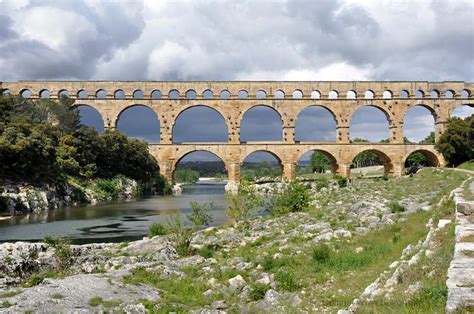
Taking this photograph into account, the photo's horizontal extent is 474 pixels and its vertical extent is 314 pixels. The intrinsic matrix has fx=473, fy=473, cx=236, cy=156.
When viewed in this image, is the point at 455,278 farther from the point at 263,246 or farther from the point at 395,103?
the point at 395,103

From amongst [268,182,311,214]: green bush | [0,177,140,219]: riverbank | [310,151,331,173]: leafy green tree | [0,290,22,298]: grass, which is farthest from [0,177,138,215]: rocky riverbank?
[310,151,331,173]: leafy green tree

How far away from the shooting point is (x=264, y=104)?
189ft

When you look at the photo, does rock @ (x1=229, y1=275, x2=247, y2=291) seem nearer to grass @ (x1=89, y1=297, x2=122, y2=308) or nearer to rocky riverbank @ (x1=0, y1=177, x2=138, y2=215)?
grass @ (x1=89, y1=297, x2=122, y2=308)

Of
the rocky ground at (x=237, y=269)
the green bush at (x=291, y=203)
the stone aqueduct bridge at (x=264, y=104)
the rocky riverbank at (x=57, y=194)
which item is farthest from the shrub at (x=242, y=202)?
the stone aqueduct bridge at (x=264, y=104)

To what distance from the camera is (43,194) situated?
3422cm

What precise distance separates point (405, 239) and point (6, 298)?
9.20 meters

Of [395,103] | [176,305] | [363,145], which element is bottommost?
[176,305]

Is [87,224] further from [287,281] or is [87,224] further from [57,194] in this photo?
[287,281]

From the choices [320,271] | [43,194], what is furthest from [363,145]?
[320,271]

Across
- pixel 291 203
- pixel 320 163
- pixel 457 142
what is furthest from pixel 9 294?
pixel 320 163

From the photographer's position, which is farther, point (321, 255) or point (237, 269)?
point (237, 269)

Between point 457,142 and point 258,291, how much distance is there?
4607 cm

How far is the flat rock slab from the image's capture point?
27.8ft

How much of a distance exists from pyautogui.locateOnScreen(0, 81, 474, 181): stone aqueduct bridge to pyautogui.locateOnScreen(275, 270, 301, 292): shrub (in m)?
45.3
